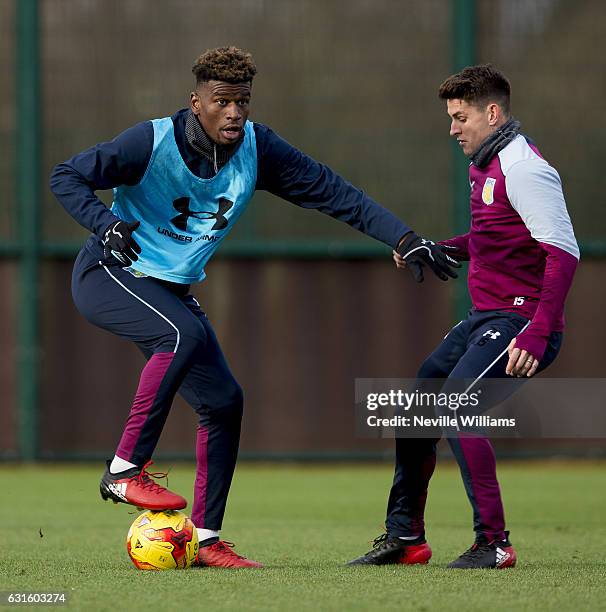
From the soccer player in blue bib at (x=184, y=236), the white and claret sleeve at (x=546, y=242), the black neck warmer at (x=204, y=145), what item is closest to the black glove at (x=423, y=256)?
the soccer player in blue bib at (x=184, y=236)

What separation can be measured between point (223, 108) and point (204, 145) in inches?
7.8

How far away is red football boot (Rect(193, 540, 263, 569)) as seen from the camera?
5.66 m

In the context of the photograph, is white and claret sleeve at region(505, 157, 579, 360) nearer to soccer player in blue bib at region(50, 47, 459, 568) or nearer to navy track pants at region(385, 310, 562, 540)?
navy track pants at region(385, 310, 562, 540)

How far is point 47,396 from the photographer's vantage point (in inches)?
442

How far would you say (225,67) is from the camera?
559cm

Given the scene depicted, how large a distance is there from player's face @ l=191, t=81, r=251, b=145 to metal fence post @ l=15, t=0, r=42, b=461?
19.4ft

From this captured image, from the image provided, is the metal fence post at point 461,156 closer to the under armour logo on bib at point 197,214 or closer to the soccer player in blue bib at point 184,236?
the soccer player in blue bib at point 184,236

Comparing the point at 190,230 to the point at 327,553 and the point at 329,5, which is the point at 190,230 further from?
the point at 329,5

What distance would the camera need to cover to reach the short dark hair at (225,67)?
5.58 metres

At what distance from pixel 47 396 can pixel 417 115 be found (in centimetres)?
411

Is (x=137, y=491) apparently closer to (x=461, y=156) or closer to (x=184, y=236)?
(x=184, y=236)

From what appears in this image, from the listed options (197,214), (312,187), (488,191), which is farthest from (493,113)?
(197,214)

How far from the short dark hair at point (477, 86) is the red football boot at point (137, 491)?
7.06 feet

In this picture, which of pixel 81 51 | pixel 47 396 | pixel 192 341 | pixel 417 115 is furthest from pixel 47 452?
pixel 192 341
